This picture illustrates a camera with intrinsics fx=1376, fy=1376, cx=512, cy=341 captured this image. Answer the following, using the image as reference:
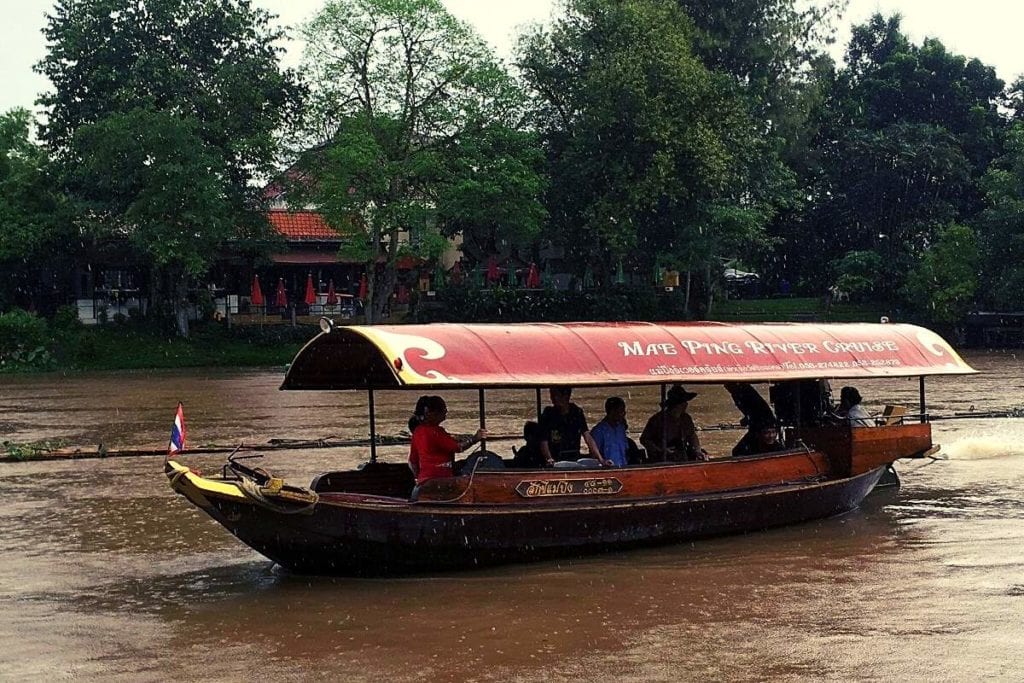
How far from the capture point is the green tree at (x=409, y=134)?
1555 inches

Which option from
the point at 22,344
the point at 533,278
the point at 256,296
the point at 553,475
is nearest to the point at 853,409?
the point at 553,475

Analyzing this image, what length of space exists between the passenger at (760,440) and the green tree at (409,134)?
26.8 meters

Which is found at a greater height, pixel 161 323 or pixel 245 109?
pixel 245 109

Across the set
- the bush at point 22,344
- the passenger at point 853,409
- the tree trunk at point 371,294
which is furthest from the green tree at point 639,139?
the passenger at point 853,409

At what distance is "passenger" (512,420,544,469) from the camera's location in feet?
38.8

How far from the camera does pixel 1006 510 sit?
13.7 meters

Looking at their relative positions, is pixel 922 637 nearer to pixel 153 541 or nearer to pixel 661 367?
pixel 661 367

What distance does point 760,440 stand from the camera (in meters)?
13.2

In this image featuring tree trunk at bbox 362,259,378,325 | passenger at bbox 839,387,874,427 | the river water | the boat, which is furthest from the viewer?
tree trunk at bbox 362,259,378,325

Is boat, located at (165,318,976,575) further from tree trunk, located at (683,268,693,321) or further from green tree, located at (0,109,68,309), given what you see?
tree trunk, located at (683,268,693,321)

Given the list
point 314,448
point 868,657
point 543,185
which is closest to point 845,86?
point 543,185

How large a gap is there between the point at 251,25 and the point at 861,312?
22.6 meters

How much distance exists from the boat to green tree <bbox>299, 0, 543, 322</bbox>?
26.8 m

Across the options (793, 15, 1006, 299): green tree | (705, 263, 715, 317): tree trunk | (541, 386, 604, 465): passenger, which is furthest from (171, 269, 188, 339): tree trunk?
(541, 386, 604, 465): passenger
